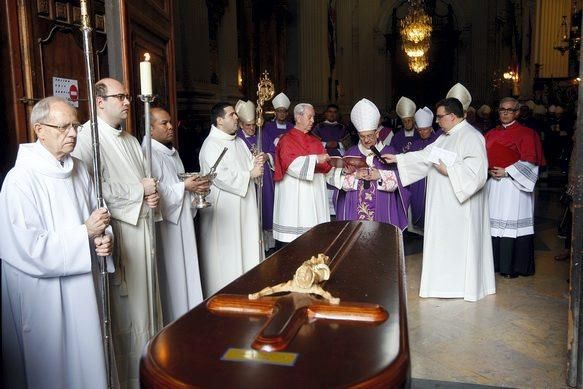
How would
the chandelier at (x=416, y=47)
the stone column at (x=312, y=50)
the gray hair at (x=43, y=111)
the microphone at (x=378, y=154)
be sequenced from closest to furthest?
the gray hair at (x=43, y=111)
the microphone at (x=378, y=154)
the stone column at (x=312, y=50)
the chandelier at (x=416, y=47)

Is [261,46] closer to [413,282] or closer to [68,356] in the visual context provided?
[413,282]

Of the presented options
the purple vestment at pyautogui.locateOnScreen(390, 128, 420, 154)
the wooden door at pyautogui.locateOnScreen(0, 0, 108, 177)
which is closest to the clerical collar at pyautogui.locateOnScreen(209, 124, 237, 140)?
the wooden door at pyautogui.locateOnScreen(0, 0, 108, 177)

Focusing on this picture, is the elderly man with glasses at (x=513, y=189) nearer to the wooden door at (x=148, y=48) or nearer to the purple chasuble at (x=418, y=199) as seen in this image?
the purple chasuble at (x=418, y=199)

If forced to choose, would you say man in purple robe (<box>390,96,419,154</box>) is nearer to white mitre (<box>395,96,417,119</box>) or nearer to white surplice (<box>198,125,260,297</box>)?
white mitre (<box>395,96,417,119</box>)

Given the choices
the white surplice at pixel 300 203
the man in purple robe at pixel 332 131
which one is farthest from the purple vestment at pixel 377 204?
the man in purple robe at pixel 332 131

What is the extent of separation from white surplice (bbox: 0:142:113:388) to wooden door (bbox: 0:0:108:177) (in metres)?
0.94

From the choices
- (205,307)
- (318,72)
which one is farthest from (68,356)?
(318,72)

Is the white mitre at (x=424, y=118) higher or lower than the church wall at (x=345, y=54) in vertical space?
lower

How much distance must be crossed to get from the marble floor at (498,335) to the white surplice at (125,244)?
1839 mm

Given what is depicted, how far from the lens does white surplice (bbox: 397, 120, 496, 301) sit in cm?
511

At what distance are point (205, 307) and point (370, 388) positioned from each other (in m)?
0.77

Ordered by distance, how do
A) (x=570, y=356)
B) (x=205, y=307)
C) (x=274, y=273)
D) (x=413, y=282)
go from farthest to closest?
(x=413, y=282) → (x=570, y=356) → (x=274, y=273) → (x=205, y=307)

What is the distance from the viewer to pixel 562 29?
17.3 m

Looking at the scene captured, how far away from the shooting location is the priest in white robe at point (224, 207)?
4.88 m
